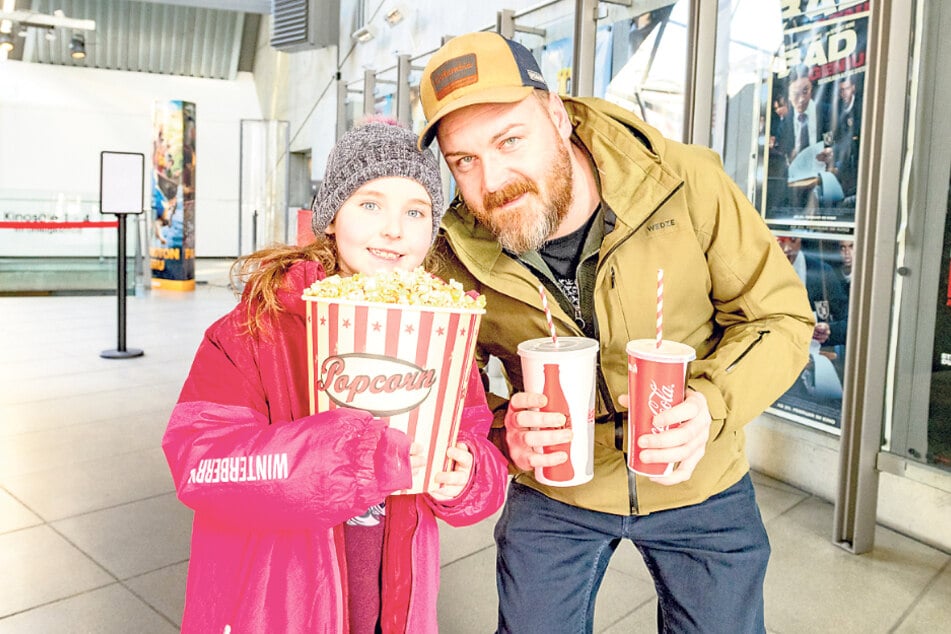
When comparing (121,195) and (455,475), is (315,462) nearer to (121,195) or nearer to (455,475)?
(455,475)

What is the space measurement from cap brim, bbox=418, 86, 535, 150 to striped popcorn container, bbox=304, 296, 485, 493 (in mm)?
467

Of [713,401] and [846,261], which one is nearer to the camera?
[713,401]

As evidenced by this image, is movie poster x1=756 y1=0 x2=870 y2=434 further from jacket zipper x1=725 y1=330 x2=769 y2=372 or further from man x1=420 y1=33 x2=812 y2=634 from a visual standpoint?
jacket zipper x1=725 y1=330 x2=769 y2=372

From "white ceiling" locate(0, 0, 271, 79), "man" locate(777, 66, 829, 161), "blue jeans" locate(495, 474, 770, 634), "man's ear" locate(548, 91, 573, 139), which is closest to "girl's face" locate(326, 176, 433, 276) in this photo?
"man's ear" locate(548, 91, 573, 139)

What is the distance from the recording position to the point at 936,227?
318 cm

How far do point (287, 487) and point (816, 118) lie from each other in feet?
11.5

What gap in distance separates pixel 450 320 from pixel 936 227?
2851mm

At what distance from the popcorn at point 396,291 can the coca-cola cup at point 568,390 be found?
218mm

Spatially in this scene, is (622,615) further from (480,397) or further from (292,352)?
(292,352)

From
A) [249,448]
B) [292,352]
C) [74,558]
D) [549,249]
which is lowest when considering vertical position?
[74,558]

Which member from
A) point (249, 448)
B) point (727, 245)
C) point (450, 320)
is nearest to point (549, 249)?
point (727, 245)

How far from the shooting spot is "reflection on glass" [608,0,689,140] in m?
4.65

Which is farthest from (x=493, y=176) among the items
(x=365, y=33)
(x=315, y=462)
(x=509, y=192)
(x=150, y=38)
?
(x=150, y=38)

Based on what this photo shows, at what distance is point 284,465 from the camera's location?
3.60ft
